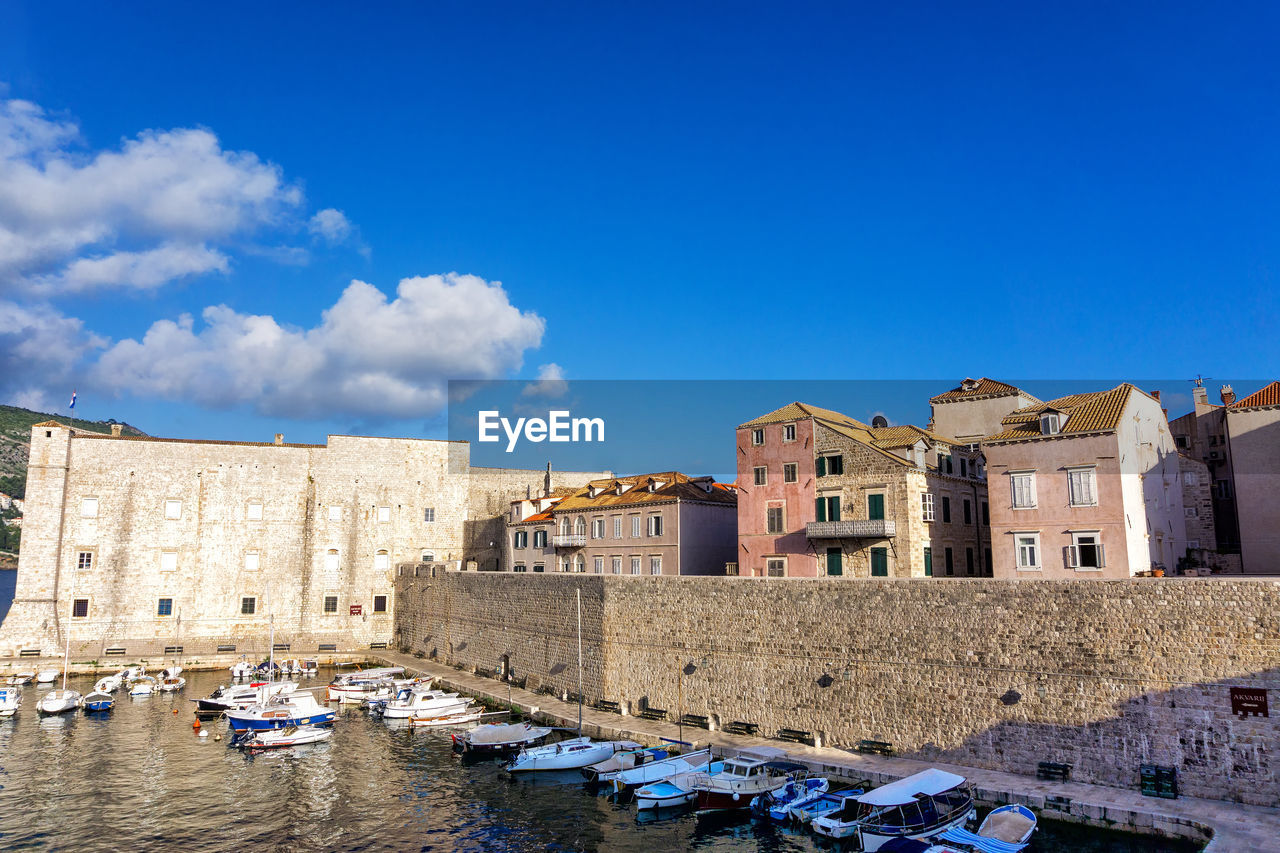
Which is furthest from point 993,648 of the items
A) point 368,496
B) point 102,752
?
point 368,496

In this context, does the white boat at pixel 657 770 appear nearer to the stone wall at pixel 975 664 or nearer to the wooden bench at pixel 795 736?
the wooden bench at pixel 795 736

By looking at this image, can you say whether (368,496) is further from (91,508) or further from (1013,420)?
(1013,420)

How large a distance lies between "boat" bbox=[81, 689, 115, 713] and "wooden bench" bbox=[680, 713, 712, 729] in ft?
96.9

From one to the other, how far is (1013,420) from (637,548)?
21.5 meters

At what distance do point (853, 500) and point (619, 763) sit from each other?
16362mm

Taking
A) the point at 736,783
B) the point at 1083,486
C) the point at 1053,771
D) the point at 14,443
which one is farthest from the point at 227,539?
the point at 14,443

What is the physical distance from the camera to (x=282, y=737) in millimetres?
33875

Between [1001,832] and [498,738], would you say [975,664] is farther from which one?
[498,738]

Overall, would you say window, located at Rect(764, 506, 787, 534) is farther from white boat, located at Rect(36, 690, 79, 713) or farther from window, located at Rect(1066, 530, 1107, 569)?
white boat, located at Rect(36, 690, 79, 713)

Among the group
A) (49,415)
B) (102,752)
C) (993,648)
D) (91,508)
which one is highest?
(49,415)

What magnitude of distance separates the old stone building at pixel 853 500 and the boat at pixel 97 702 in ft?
108

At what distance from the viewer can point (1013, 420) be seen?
1344 inches

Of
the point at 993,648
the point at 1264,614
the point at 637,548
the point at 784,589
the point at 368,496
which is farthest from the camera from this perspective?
the point at 368,496

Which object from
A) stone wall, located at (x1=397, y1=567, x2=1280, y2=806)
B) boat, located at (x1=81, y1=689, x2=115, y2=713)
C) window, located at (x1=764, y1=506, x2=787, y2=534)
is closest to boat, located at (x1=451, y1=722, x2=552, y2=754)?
stone wall, located at (x1=397, y1=567, x2=1280, y2=806)
